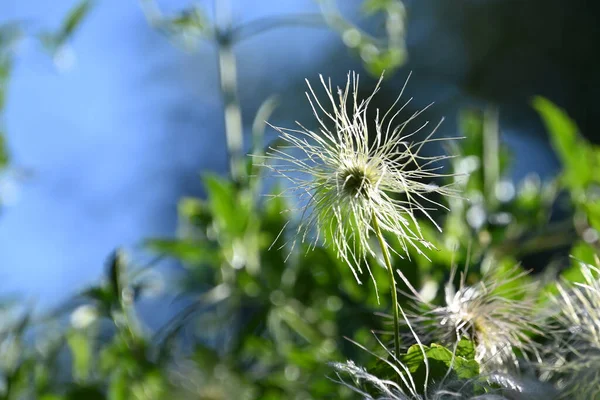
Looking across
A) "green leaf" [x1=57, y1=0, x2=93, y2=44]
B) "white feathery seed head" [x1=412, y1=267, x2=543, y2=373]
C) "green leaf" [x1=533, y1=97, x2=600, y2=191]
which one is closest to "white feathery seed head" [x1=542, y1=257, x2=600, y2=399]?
"white feathery seed head" [x1=412, y1=267, x2=543, y2=373]

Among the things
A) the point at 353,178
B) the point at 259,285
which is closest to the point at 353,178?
the point at 353,178

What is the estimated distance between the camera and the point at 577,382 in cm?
15

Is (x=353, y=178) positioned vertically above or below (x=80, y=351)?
above

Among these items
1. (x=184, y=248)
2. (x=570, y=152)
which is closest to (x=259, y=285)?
(x=184, y=248)

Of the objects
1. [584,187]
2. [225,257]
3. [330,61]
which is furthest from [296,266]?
[330,61]

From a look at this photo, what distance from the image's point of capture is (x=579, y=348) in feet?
0.53

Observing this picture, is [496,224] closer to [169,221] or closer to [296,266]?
[296,266]

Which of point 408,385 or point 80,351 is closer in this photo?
point 408,385

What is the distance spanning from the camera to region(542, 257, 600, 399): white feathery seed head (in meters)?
0.15

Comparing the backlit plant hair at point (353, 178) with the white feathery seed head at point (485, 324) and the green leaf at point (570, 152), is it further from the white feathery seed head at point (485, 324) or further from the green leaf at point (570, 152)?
the green leaf at point (570, 152)

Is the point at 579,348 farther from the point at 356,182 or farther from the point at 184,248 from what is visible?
the point at 184,248

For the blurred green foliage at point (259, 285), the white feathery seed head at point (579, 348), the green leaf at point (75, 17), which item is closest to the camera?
the white feathery seed head at point (579, 348)

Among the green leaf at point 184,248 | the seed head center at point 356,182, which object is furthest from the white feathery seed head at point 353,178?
the green leaf at point 184,248

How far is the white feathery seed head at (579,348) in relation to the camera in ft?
0.49
